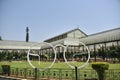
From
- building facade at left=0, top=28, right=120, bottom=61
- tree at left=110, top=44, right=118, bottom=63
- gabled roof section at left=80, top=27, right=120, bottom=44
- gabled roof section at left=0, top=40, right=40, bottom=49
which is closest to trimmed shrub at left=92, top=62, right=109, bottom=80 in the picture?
building facade at left=0, top=28, right=120, bottom=61

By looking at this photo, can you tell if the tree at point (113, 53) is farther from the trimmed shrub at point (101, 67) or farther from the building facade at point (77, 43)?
the trimmed shrub at point (101, 67)

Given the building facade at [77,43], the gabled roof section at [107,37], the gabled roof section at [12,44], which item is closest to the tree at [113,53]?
the building facade at [77,43]

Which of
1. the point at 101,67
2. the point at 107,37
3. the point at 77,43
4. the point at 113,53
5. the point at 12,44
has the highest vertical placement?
the point at 12,44

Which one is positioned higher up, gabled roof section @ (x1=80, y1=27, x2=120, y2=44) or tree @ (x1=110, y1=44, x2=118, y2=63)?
gabled roof section @ (x1=80, y1=27, x2=120, y2=44)

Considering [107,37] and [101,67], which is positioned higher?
[107,37]

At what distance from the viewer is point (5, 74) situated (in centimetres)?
1075

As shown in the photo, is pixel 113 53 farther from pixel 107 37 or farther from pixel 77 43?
pixel 77 43

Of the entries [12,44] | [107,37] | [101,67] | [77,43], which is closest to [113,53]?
[107,37]

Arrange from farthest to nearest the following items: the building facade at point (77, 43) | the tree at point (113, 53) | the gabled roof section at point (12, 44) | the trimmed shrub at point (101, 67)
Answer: the gabled roof section at point (12, 44) < the building facade at point (77, 43) < the tree at point (113, 53) < the trimmed shrub at point (101, 67)

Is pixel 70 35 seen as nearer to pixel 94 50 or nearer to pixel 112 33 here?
pixel 94 50

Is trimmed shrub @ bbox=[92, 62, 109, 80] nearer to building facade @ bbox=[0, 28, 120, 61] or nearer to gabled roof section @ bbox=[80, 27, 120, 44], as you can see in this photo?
building facade @ bbox=[0, 28, 120, 61]

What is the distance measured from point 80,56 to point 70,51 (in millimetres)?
2336

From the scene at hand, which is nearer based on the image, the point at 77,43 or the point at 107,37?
the point at 107,37

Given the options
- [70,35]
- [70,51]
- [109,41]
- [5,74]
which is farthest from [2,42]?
[5,74]
